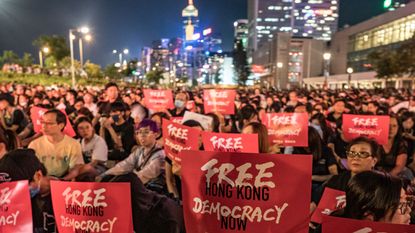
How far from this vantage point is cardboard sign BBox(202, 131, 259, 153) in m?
5.05

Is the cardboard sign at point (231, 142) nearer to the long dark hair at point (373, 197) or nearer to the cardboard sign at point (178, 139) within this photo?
the cardboard sign at point (178, 139)

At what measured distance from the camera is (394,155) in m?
6.18

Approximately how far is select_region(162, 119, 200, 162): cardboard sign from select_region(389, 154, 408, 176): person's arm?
2.93m

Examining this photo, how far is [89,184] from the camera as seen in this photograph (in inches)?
115

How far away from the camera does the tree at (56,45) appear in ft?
162

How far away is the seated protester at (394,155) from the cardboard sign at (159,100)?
6022mm

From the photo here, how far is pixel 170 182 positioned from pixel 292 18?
18207cm

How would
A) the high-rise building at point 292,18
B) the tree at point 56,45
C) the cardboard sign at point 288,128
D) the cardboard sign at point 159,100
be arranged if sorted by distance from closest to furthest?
the cardboard sign at point 288,128 → the cardboard sign at point 159,100 → the tree at point 56,45 → the high-rise building at point 292,18

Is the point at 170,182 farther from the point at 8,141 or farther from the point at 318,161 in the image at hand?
the point at 318,161

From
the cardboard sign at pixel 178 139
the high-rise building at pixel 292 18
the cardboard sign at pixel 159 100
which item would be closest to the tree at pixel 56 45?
the cardboard sign at pixel 159 100

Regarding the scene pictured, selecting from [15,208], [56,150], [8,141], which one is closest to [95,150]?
[56,150]

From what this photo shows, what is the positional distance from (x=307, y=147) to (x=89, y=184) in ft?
14.0

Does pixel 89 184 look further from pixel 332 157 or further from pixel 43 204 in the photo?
pixel 332 157

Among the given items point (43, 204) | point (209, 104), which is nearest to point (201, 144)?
point (43, 204)
